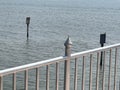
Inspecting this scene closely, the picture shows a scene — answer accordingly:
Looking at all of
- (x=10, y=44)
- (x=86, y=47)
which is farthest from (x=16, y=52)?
(x=86, y=47)

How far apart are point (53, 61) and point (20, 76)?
15.4 metres

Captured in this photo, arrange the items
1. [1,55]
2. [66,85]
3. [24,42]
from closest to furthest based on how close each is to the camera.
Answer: [66,85] → [1,55] → [24,42]

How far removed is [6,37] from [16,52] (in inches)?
366

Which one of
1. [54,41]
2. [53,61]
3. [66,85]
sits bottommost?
[54,41]

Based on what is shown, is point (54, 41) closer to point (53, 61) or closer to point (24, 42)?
point (24, 42)

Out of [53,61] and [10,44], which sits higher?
[53,61]

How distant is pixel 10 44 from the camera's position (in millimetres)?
32281

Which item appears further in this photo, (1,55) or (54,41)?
(54,41)

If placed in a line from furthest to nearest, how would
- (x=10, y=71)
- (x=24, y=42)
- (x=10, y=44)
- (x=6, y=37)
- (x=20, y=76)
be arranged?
(x=6, y=37) → (x=24, y=42) → (x=10, y=44) → (x=20, y=76) → (x=10, y=71)

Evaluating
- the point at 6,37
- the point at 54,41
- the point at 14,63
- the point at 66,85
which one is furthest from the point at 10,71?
the point at 6,37

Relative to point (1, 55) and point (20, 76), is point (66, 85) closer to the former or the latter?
point (20, 76)

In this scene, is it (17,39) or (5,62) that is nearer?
(5,62)

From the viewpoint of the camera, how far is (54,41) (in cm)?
3556

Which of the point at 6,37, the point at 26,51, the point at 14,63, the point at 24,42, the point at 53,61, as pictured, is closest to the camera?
the point at 53,61
